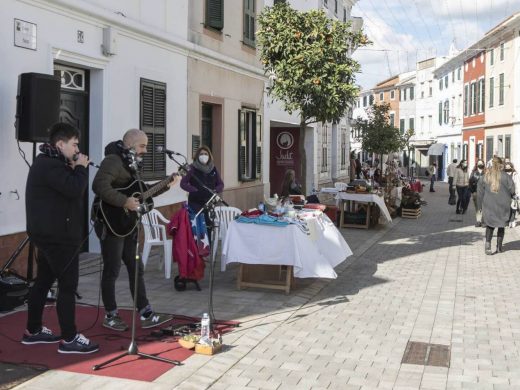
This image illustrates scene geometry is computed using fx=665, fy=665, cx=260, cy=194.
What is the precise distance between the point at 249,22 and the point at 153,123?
219 inches

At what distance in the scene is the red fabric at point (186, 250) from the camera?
7.77 m

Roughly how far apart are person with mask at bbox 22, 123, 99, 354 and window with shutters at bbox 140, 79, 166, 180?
215 inches

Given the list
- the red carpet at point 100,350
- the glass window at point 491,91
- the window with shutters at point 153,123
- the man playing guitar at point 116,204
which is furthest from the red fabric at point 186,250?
the glass window at point 491,91

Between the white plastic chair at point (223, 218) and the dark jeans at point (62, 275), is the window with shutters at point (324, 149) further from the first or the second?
the dark jeans at point (62, 275)

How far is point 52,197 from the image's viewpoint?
508 cm

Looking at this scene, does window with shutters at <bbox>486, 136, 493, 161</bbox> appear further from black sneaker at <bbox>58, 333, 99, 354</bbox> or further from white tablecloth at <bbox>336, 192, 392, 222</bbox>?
black sneaker at <bbox>58, 333, 99, 354</bbox>

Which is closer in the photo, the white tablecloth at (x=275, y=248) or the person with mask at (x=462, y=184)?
the white tablecloth at (x=275, y=248)

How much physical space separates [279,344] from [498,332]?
87.8 inches

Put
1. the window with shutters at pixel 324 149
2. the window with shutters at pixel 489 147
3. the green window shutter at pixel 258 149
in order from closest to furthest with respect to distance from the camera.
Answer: the green window shutter at pixel 258 149 → the window with shutters at pixel 324 149 → the window with shutters at pixel 489 147

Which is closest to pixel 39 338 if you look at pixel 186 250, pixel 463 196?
pixel 186 250

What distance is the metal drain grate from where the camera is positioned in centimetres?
540

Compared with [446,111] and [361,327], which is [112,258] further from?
[446,111]

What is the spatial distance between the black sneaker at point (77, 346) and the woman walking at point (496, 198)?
326 inches

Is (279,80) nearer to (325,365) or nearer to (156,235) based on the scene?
(156,235)
